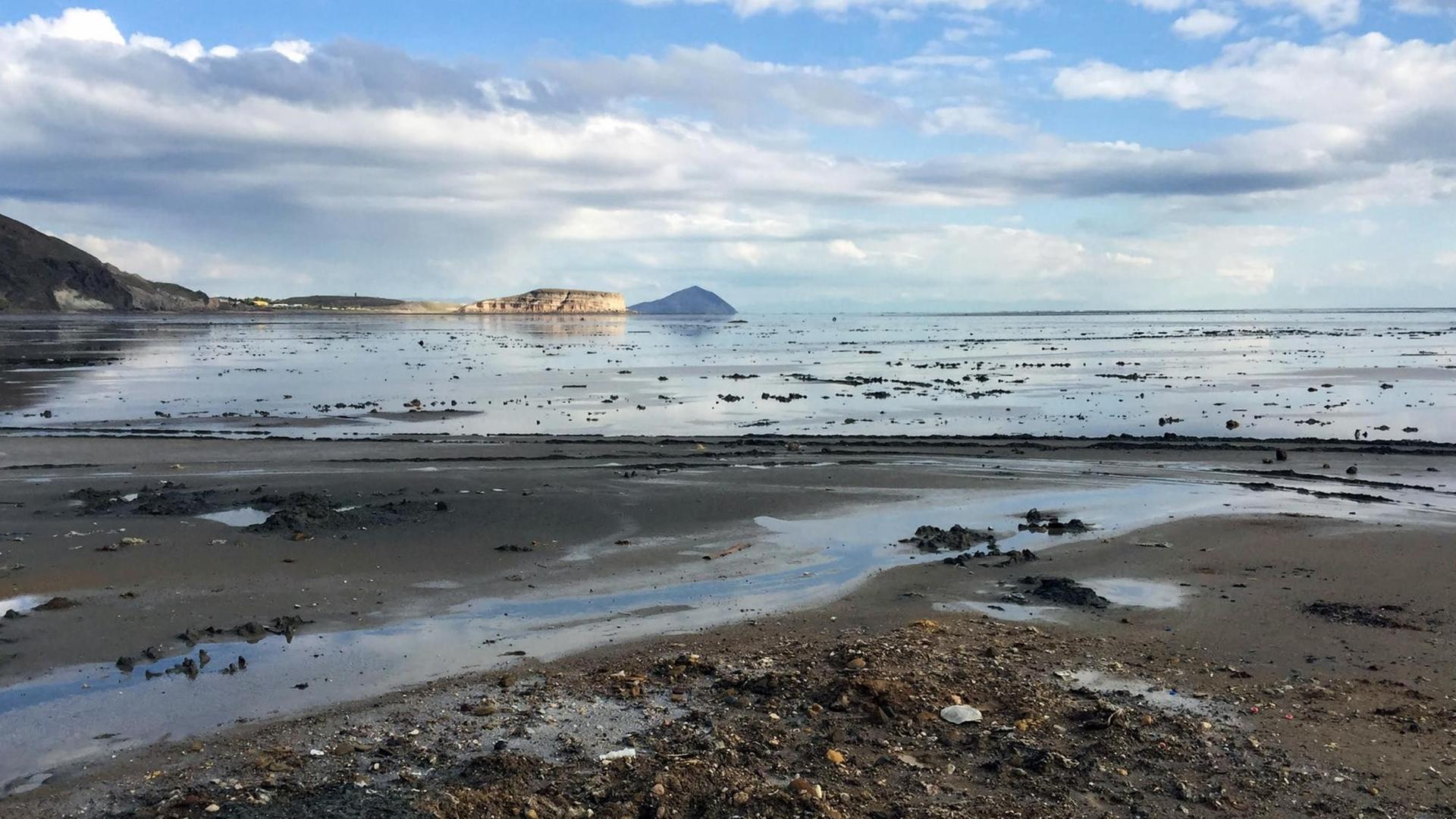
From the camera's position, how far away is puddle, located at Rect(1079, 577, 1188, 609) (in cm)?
1076

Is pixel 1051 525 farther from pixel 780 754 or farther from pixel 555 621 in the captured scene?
pixel 780 754

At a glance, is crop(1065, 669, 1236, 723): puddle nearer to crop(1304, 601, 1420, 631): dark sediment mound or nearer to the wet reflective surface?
the wet reflective surface

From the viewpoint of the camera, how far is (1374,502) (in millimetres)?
16266

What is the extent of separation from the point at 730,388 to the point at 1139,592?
27045 millimetres

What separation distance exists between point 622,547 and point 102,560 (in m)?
6.15

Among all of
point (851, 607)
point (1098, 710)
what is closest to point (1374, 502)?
point (851, 607)

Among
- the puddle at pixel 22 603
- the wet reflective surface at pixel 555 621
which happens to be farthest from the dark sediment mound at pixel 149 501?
the wet reflective surface at pixel 555 621

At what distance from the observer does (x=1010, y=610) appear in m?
10.5

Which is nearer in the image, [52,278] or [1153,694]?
[1153,694]

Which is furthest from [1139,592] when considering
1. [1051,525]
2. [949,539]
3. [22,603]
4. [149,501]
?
[149,501]

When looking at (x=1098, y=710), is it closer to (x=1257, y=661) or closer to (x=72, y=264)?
(x=1257, y=661)

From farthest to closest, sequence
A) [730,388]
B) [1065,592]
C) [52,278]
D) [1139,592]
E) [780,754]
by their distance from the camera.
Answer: [52,278] < [730,388] < [1139,592] < [1065,592] < [780,754]

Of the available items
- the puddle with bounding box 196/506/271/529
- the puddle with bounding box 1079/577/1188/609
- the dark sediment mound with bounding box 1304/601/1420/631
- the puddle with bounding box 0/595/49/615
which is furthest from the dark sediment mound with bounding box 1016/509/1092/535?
the puddle with bounding box 0/595/49/615

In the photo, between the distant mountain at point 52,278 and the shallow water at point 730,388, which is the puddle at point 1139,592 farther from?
the distant mountain at point 52,278
